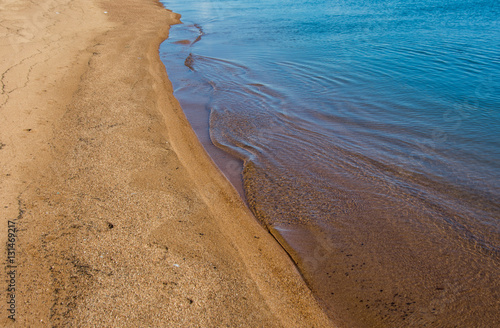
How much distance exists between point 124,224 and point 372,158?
4.31 m

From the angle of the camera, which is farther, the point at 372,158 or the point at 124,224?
the point at 372,158

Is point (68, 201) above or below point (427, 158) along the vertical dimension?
above

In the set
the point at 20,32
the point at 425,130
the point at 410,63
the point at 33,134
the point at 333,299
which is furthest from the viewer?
the point at 20,32

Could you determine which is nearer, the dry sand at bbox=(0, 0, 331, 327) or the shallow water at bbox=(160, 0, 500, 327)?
the dry sand at bbox=(0, 0, 331, 327)

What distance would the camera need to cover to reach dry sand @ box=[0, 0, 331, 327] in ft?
9.68

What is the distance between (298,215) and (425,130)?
13.4ft

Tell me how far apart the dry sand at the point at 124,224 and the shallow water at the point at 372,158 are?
55cm

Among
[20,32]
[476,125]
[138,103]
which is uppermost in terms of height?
[20,32]

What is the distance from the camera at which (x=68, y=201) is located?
13.7 feet

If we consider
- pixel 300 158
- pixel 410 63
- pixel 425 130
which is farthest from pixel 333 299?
pixel 410 63

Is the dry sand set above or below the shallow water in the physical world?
above

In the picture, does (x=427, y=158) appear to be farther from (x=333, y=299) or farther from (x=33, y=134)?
(x=33, y=134)

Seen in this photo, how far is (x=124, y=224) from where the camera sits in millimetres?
3859

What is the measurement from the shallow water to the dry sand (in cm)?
55
